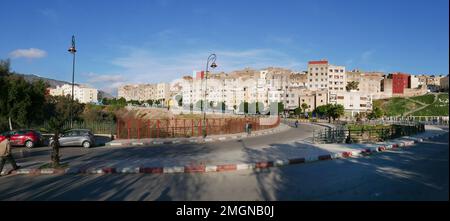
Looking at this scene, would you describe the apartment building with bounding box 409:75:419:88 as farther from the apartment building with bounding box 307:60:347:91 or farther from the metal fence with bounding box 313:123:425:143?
the metal fence with bounding box 313:123:425:143

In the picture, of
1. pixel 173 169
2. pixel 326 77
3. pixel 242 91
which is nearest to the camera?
pixel 173 169

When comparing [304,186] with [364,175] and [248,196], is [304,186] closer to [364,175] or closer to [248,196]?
[248,196]

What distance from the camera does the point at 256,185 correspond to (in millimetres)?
9430

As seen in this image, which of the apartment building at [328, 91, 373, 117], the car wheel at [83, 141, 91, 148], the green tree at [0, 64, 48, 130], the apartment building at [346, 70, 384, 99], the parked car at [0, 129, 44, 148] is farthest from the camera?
the apartment building at [346, 70, 384, 99]

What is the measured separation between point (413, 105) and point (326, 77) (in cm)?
3901

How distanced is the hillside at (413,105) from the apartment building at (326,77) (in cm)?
1632

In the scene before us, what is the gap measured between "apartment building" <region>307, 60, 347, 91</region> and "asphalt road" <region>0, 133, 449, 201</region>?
133 m

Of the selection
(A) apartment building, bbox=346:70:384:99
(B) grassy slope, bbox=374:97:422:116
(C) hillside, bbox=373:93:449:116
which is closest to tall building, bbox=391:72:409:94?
(A) apartment building, bbox=346:70:384:99

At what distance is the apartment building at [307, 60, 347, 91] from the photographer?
461 feet

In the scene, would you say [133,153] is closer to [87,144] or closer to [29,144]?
[87,144]

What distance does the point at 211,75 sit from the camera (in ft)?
580

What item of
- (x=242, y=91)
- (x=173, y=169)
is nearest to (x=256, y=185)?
(x=173, y=169)
